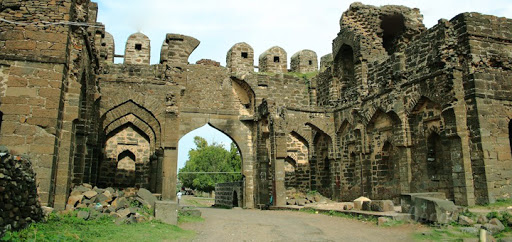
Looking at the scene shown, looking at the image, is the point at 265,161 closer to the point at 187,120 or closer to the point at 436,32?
the point at 187,120

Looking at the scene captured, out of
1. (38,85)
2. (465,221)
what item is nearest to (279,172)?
(465,221)

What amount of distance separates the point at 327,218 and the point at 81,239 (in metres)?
6.13

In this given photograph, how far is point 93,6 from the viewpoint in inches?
559

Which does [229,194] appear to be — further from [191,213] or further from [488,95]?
[488,95]

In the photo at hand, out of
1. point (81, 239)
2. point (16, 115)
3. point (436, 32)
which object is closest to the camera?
point (81, 239)

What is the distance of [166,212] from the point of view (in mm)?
8430

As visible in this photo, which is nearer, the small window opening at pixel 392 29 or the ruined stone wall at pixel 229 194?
the small window opening at pixel 392 29

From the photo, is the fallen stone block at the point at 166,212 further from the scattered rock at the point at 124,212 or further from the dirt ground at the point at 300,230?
the scattered rock at the point at 124,212

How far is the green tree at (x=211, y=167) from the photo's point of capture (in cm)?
4025

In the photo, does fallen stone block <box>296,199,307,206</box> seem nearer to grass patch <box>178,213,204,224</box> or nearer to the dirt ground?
the dirt ground

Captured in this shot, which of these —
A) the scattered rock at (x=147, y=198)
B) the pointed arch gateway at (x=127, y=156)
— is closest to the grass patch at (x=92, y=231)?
the scattered rock at (x=147, y=198)

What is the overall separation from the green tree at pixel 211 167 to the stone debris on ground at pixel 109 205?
99.7ft

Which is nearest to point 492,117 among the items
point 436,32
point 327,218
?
point 436,32

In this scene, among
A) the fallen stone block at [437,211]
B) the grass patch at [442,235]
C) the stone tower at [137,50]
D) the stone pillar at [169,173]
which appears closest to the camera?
the grass patch at [442,235]
